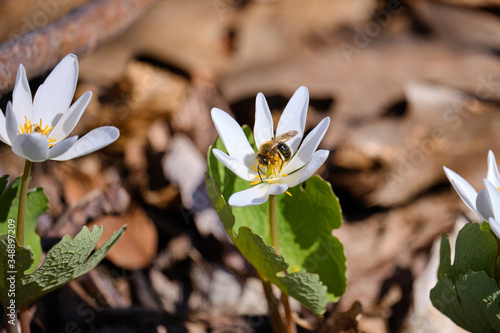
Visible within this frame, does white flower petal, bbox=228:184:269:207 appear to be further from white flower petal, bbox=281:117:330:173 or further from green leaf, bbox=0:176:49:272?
green leaf, bbox=0:176:49:272

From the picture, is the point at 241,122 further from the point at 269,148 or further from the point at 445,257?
the point at 445,257

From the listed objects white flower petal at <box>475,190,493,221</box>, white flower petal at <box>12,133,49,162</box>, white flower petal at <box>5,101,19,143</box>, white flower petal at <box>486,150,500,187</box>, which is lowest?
white flower petal at <box>486,150,500,187</box>

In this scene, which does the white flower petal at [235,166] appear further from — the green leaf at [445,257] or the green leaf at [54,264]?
the green leaf at [445,257]

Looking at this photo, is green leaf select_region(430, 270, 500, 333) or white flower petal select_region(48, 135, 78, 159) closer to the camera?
white flower petal select_region(48, 135, 78, 159)

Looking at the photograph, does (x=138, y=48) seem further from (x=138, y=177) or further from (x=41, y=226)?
(x=41, y=226)

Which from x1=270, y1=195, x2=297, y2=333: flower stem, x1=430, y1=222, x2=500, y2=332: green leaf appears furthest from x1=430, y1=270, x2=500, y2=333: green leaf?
x1=270, y1=195, x2=297, y2=333: flower stem

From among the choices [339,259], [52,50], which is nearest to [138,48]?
[52,50]

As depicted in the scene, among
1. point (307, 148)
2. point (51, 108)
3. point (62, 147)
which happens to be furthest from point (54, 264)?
point (307, 148)
